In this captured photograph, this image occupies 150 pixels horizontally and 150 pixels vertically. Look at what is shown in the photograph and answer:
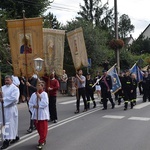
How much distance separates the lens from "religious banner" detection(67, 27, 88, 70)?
13.1 metres

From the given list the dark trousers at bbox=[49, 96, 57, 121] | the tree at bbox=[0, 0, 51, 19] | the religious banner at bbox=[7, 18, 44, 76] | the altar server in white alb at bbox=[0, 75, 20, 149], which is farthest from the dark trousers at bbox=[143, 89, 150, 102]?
the tree at bbox=[0, 0, 51, 19]

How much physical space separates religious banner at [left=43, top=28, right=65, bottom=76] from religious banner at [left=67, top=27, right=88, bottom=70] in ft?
7.09

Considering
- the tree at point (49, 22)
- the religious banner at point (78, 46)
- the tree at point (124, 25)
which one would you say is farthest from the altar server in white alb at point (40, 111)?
the tree at point (124, 25)

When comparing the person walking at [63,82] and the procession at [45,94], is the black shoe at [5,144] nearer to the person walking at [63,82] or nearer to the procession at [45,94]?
the procession at [45,94]

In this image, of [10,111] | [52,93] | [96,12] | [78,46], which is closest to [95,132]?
[52,93]

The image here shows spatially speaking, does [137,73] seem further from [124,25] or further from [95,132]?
[124,25]

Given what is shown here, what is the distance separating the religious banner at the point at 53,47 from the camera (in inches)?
431

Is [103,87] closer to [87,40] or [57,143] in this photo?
[57,143]

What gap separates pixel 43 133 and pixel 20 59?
285cm

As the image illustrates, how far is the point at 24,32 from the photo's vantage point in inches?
378

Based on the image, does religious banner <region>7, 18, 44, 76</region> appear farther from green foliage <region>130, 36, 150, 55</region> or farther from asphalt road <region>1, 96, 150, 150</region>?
green foliage <region>130, 36, 150, 55</region>

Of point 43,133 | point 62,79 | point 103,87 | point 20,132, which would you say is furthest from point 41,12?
point 43,133

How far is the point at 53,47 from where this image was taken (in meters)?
11.0


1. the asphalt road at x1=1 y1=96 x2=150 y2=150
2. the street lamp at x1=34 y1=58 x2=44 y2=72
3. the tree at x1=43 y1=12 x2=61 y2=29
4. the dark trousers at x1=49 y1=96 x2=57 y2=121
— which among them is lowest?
the asphalt road at x1=1 y1=96 x2=150 y2=150
